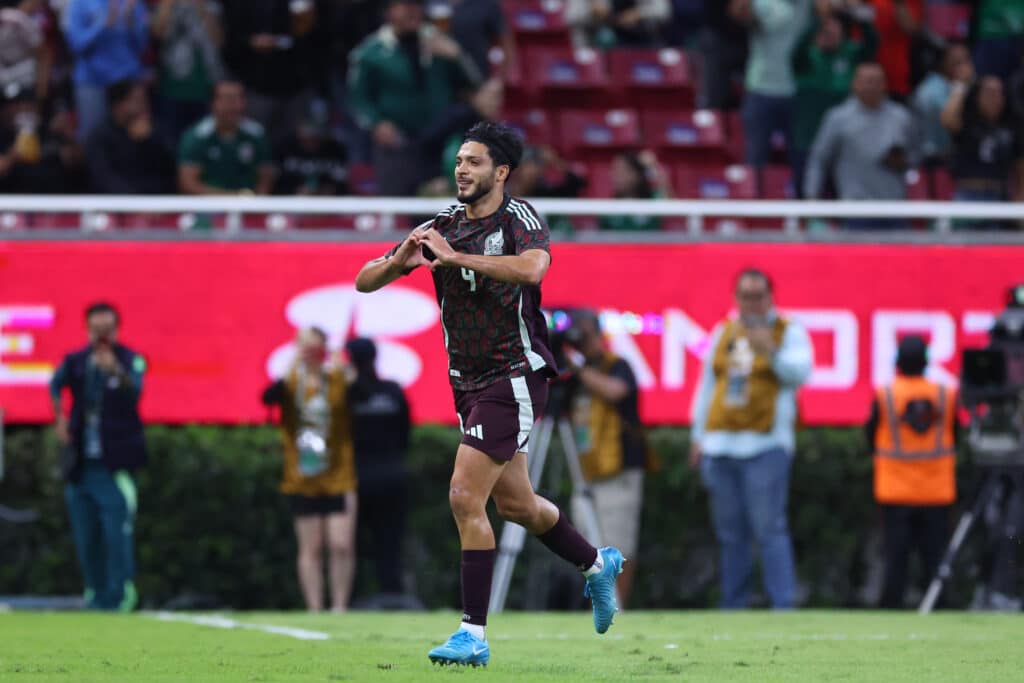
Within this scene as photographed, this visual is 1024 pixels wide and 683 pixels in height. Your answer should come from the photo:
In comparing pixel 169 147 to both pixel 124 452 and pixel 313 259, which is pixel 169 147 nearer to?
pixel 313 259

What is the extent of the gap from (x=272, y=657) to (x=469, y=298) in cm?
180

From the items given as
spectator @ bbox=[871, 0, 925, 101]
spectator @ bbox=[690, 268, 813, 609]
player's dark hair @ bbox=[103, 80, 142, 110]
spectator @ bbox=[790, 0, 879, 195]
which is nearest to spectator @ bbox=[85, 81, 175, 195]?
player's dark hair @ bbox=[103, 80, 142, 110]

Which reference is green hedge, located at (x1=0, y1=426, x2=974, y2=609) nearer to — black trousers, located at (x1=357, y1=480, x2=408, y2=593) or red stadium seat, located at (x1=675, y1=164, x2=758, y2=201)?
black trousers, located at (x1=357, y1=480, x2=408, y2=593)

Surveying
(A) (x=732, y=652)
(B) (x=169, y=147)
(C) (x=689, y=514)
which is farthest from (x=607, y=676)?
(B) (x=169, y=147)

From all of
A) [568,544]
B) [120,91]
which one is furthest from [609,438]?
[568,544]

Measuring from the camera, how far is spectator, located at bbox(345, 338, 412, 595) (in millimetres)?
14008

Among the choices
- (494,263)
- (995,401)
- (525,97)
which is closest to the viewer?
(494,263)

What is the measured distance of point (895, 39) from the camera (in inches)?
749

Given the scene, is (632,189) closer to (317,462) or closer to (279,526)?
(317,462)

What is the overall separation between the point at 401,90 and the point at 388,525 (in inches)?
163

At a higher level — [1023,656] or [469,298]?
[469,298]

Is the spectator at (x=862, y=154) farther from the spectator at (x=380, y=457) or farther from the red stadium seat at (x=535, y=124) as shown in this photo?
the spectator at (x=380, y=457)

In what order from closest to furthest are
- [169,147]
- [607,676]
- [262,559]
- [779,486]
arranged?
[607,676] → [779,486] → [262,559] → [169,147]

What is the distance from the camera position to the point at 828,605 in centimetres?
1509
